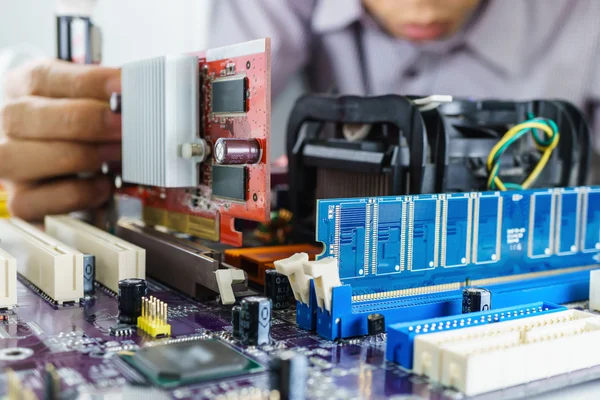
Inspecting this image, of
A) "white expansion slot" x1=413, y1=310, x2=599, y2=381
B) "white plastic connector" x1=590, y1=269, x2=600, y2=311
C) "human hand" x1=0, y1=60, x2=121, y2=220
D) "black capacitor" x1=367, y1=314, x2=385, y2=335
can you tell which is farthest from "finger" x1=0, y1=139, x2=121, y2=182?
"white plastic connector" x1=590, y1=269, x2=600, y2=311

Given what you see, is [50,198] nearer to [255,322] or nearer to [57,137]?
[57,137]

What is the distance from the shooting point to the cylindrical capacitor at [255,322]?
180 cm

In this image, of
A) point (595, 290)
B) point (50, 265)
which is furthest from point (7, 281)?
point (595, 290)

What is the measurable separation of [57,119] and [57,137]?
0.29 feet

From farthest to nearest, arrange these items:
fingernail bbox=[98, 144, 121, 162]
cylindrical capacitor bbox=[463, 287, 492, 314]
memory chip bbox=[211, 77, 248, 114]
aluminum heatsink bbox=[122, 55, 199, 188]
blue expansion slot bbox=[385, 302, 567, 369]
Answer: fingernail bbox=[98, 144, 121, 162] → aluminum heatsink bbox=[122, 55, 199, 188] → memory chip bbox=[211, 77, 248, 114] → cylindrical capacitor bbox=[463, 287, 492, 314] → blue expansion slot bbox=[385, 302, 567, 369]

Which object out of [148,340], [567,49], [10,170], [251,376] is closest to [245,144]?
[148,340]

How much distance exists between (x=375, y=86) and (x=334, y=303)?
274 cm

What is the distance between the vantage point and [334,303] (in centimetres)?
187

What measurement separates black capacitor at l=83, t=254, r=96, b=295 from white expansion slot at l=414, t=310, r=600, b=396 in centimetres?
119

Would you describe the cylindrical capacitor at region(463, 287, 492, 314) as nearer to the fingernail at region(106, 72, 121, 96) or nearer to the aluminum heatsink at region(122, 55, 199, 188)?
the aluminum heatsink at region(122, 55, 199, 188)

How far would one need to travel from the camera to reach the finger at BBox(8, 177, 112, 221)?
308 centimetres

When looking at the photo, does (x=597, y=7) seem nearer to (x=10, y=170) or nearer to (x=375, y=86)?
(x=375, y=86)

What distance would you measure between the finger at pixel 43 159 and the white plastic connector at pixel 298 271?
157 centimetres

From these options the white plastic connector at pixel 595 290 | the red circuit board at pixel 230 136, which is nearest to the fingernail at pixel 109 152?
the red circuit board at pixel 230 136
